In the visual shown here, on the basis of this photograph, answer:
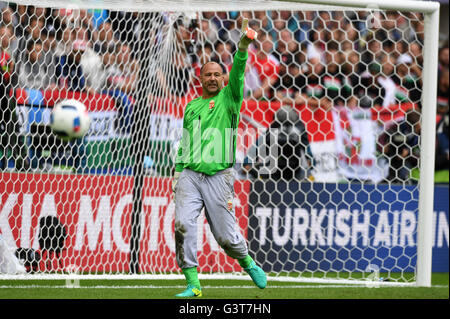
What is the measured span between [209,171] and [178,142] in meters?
2.70

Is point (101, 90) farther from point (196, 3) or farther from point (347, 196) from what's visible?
point (347, 196)

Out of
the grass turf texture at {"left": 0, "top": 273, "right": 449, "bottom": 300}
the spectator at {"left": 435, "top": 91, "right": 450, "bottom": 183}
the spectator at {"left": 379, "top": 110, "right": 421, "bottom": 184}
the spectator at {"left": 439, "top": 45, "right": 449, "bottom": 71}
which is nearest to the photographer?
the grass turf texture at {"left": 0, "top": 273, "right": 449, "bottom": 300}

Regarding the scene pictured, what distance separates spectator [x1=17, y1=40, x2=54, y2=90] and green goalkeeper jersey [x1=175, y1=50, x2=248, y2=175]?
7.25ft

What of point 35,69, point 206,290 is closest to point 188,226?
point 206,290

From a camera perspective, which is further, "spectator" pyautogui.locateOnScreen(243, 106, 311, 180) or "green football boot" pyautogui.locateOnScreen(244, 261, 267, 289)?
"spectator" pyautogui.locateOnScreen(243, 106, 311, 180)

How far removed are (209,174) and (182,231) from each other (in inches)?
17.9

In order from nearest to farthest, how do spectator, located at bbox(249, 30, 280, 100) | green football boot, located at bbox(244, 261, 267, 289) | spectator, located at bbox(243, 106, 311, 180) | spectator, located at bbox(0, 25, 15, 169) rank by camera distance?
green football boot, located at bbox(244, 261, 267, 289) → spectator, located at bbox(0, 25, 15, 169) → spectator, located at bbox(243, 106, 311, 180) → spectator, located at bbox(249, 30, 280, 100)

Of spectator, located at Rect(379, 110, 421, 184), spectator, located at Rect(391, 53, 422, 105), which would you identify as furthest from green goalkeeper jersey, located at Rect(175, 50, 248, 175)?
spectator, located at Rect(391, 53, 422, 105)

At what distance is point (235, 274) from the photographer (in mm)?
8086

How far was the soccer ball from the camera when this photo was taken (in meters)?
6.41

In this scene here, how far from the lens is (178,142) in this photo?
830 centimetres

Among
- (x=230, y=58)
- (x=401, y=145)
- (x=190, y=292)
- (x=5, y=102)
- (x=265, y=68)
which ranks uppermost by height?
(x=230, y=58)

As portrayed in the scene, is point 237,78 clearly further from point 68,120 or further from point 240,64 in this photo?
point 68,120

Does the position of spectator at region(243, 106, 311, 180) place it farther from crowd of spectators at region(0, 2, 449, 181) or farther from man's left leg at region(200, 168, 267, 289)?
man's left leg at region(200, 168, 267, 289)
